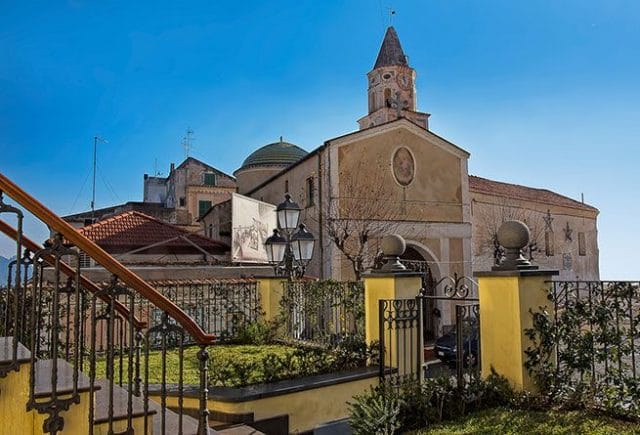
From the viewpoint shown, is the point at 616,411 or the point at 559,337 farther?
the point at 559,337

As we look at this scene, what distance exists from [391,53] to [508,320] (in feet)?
78.2

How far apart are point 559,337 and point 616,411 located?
0.85 m

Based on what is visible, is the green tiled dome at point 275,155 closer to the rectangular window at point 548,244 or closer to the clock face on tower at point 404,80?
the clock face on tower at point 404,80

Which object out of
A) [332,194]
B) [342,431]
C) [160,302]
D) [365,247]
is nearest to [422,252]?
[365,247]

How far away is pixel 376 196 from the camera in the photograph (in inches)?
709

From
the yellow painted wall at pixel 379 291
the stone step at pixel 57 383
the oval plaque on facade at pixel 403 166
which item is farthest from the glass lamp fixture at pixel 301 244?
the oval plaque on facade at pixel 403 166

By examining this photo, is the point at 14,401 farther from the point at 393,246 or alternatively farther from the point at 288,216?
the point at 288,216

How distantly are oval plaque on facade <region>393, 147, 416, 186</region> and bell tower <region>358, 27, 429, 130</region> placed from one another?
683 centimetres

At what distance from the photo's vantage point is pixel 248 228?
16.7m

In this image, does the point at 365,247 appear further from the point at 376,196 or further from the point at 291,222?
the point at 291,222

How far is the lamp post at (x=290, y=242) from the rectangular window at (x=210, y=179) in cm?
2197

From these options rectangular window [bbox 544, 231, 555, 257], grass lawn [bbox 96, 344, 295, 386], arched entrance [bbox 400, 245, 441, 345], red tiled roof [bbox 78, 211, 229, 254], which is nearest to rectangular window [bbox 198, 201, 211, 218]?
red tiled roof [bbox 78, 211, 229, 254]

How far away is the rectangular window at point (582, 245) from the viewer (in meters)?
27.9

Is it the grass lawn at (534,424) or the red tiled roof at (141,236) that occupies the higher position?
the red tiled roof at (141,236)
